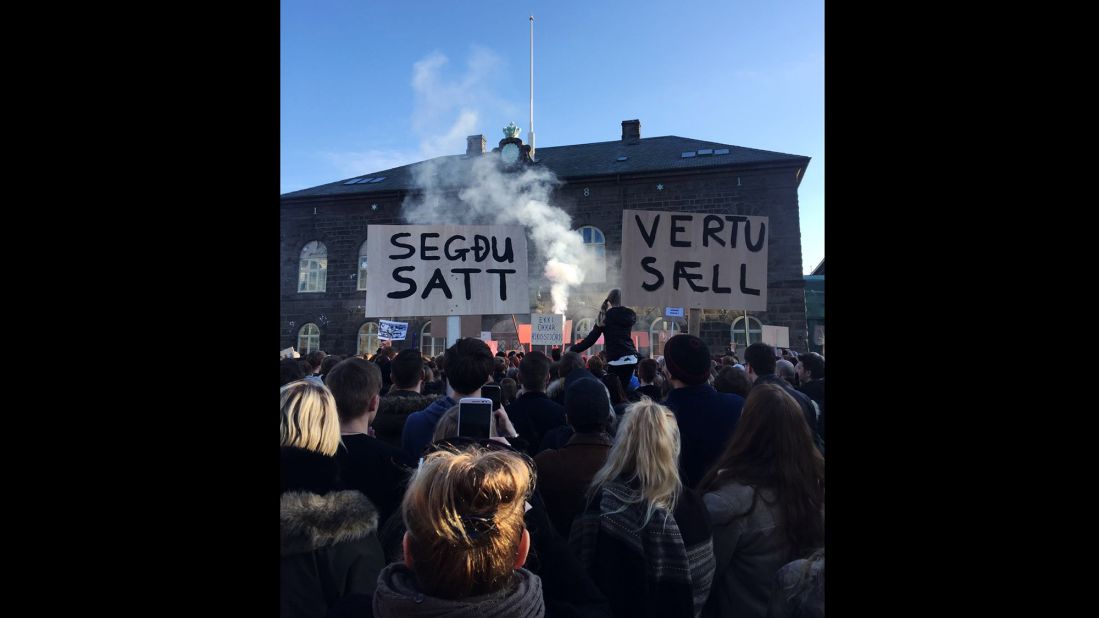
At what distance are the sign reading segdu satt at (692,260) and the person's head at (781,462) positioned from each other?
2.12 metres

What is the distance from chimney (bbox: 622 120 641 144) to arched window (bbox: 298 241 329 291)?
13041 mm

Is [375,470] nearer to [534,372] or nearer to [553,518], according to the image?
[553,518]

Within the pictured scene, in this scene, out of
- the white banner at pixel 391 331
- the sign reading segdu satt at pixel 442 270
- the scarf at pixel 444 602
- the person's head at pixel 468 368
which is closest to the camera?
the scarf at pixel 444 602

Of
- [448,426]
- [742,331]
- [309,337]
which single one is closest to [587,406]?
[448,426]

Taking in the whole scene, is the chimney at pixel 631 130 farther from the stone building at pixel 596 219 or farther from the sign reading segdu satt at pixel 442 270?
the sign reading segdu satt at pixel 442 270

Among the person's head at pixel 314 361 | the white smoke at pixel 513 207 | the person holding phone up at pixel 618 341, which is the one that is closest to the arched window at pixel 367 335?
the white smoke at pixel 513 207

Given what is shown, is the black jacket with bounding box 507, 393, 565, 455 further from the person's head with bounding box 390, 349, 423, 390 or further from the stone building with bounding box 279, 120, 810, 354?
the stone building with bounding box 279, 120, 810, 354

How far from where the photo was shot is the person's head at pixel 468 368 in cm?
308

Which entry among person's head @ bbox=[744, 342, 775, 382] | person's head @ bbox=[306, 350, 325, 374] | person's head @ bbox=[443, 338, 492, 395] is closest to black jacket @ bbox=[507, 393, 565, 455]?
person's head @ bbox=[443, 338, 492, 395]

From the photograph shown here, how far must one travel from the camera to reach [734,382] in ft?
12.0
